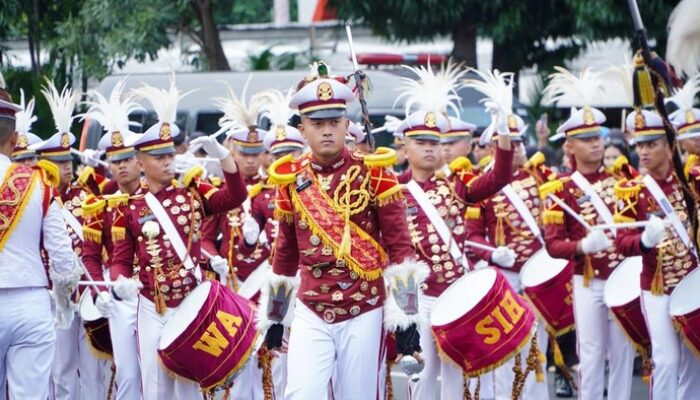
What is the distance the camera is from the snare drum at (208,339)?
33.1ft

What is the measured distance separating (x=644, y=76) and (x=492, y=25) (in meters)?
14.3

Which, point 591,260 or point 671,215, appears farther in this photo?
point 591,260

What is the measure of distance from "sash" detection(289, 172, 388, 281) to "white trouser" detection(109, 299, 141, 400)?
238 cm

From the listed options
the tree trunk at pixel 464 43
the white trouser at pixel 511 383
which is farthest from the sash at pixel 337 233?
the tree trunk at pixel 464 43

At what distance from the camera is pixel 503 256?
1215 centimetres

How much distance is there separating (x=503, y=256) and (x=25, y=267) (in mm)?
4605

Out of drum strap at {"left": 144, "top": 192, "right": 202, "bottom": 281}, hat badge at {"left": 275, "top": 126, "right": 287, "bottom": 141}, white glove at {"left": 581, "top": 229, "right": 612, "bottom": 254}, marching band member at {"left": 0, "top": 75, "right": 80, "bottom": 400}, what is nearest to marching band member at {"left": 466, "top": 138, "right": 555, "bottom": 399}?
white glove at {"left": 581, "top": 229, "right": 612, "bottom": 254}

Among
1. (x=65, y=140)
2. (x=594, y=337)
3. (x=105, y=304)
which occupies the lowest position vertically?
(x=594, y=337)

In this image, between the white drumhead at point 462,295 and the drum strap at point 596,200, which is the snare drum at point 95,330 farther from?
the drum strap at point 596,200

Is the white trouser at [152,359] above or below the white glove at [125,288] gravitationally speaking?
below

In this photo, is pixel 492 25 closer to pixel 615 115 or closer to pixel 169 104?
pixel 615 115

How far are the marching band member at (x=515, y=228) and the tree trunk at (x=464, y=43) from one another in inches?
370

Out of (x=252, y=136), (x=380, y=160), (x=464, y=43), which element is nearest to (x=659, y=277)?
(x=380, y=160)

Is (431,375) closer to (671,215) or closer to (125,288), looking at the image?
(671,215)
